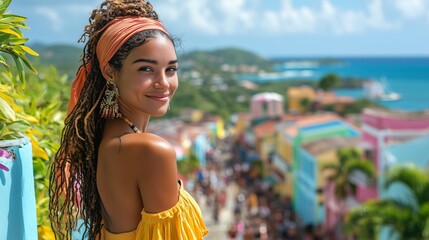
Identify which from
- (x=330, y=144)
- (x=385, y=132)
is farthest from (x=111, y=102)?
(x=330, y=144)

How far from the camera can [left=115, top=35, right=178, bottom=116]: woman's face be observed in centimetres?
233

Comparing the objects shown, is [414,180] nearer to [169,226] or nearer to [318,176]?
[169,226]

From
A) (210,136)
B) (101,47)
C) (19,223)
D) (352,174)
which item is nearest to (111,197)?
(19,223)

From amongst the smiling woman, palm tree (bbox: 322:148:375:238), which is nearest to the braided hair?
the smiling woman

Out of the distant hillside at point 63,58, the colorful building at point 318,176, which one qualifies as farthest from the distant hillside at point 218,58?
the distant hillside at point 63,58

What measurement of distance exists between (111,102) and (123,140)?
6.5 inches

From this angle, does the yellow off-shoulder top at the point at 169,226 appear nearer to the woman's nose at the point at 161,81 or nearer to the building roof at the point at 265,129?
the woman's nose at the point at 161,81

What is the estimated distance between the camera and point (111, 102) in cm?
238

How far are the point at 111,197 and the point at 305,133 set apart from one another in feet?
91.7

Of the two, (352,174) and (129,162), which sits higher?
(129,162)

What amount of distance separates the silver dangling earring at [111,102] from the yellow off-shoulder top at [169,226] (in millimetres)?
348

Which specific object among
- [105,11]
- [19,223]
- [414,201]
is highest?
[105,11]

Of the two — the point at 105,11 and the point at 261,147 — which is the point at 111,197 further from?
the point at 261,147

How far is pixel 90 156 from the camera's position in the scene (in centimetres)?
241
